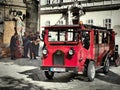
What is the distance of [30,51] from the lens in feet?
81.0

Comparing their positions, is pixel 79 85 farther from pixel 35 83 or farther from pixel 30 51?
pixel 30 51

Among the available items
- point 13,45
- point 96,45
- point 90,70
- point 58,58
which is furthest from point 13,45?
point 90,70

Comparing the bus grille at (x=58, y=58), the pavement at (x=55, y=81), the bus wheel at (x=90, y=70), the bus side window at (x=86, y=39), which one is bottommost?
the pavement at (x=55, y=81)

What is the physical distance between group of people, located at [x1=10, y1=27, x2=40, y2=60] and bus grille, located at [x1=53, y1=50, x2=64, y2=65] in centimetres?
1063

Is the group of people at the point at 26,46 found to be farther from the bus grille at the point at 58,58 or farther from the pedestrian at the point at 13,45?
the bus grille at the point at 58,58

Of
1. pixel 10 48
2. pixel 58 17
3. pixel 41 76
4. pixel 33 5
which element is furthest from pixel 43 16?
pixel 41 76

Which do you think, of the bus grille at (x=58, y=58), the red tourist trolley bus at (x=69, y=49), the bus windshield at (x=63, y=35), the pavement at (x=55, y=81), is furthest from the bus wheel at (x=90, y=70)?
the bus windshield at (x=63, y=35)

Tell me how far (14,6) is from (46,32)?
15.1 meters

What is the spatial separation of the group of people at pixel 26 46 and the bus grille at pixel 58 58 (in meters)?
10.6

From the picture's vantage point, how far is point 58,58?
1372 cm

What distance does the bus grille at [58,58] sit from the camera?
13.7 metres

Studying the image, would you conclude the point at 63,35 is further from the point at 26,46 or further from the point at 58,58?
the point at 26,46

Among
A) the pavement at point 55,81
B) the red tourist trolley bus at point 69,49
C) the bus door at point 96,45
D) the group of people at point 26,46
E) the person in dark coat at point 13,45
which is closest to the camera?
the pavement at point 55,81

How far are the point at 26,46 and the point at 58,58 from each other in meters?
12.5
